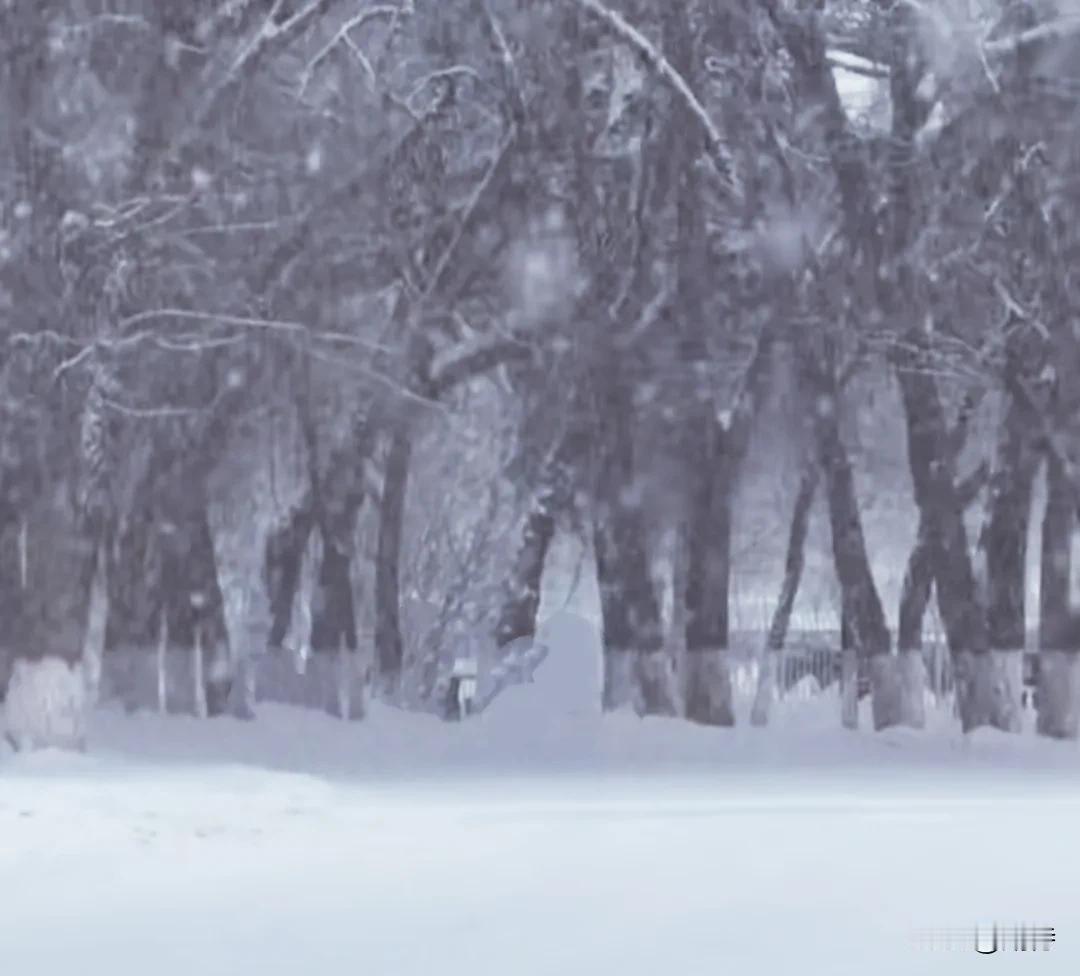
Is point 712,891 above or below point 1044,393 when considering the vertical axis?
below

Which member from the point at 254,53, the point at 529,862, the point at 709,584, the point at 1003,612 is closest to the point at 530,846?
→ the point at 529,862

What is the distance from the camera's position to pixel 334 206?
26641 millimetres

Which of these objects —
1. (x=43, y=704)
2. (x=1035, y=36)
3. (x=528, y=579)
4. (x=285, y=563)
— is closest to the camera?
(x=43, y=704)

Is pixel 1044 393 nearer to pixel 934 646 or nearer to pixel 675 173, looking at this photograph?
pixel 675 173

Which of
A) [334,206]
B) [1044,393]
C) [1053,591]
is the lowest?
[1053,591]

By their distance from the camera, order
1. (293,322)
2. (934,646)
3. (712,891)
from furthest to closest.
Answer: (934,646), (293,322), (712,891)

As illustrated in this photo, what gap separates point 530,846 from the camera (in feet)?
60.0

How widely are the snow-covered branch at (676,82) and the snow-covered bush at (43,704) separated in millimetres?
8221

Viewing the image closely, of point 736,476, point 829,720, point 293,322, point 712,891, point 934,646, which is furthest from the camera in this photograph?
point 934,646

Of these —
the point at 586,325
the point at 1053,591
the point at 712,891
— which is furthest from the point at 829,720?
the point at 712,891

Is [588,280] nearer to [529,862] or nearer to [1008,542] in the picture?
[1008,542]

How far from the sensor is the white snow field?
1220 centimetres

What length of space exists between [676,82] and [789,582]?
810cm

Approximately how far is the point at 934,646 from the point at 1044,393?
1370 cm
